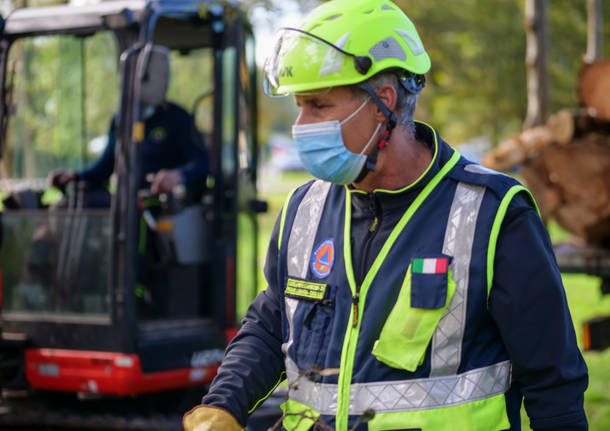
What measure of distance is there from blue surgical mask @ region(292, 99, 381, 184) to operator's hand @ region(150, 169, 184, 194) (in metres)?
3.35

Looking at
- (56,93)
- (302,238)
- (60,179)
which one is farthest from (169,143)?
(302,238)

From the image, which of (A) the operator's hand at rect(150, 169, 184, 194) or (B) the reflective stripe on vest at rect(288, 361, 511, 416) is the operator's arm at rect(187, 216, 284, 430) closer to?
(B) the reflective stripe on vest at rect(288, 361, 511, 416)

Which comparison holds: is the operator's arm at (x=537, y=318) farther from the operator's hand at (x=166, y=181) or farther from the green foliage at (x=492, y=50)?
the green foliage at (x=492, y=50)

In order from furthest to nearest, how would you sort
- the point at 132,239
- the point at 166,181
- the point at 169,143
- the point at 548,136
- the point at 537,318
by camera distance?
the point at 548,136 → the point at 169,143 → the point at 166,181 → the point at 132,239 → the point at 537,318

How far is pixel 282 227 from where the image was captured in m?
→ 2.10

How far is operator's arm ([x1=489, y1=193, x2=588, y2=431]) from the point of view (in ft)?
5.81

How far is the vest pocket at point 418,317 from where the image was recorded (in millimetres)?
1787

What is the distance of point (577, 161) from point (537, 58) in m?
2.55

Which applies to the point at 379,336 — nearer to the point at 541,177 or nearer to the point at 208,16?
the point at 208,16

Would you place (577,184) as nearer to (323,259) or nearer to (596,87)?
(596,87)

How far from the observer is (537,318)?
177 cm

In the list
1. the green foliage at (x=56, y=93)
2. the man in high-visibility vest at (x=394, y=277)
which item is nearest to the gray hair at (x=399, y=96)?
the man in high-visibility vest at (x=394, y=277)

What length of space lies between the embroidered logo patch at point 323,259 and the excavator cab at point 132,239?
2985mm

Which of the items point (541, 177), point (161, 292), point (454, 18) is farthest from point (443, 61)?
point (161, 292)
